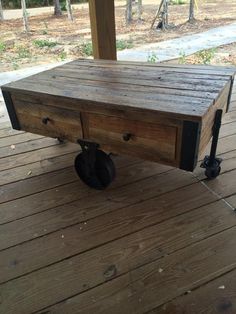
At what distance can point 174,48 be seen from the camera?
4.89 metres

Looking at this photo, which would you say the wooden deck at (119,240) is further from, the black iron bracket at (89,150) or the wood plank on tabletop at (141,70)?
the wood plank on tabletop at (141,70)

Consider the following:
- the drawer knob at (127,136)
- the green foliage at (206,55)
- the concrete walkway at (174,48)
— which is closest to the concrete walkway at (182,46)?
the concrete walkway at (174,48)

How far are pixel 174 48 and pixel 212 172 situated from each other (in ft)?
12.4

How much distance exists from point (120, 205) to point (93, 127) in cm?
40

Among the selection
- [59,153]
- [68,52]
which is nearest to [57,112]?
[59,153]

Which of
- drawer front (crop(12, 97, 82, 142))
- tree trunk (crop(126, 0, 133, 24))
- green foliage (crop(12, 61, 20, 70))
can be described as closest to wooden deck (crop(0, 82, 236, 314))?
Result: drawer front (crop(12, 97, 82, 142))

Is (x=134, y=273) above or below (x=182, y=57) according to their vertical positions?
above

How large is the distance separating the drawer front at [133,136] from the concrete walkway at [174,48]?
245 cm

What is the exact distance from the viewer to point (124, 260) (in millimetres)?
1191

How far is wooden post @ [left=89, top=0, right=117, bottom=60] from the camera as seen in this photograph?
198cm

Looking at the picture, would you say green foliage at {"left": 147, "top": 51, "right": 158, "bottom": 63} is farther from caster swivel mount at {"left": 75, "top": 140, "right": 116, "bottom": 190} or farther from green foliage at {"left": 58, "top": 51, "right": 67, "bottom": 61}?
caster swivel mount at {"left": 75, "top": 140, "right": 116, "bottom": 190}

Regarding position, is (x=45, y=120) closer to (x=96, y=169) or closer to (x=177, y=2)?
(x=96, y=169)

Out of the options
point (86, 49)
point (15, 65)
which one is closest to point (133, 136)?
point (15, 65)

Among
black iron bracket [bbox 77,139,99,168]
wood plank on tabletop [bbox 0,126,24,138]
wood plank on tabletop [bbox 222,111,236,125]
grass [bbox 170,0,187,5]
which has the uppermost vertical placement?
black iron bracket [bbox 77,139,99,168]
